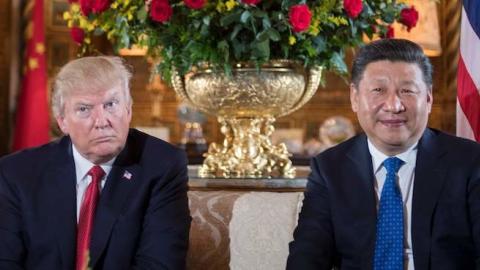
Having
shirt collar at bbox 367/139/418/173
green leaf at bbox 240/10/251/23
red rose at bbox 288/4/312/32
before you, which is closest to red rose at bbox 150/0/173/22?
green leaf at bbox 240/10/251/23

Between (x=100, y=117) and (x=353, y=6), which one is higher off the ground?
(x=353, y=6)

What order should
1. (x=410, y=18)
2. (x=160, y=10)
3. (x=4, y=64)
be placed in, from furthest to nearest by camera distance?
(x=4, y=64) < (x=410, y=18) < (x=160, y=10)

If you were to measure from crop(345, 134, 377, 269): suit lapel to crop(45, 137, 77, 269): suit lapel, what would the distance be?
639 mm

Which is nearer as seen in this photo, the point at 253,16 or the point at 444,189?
the point at 444,189

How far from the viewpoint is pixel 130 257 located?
187 cm

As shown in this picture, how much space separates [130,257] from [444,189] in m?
0.73

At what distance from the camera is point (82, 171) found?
Answer: 6.25 ft

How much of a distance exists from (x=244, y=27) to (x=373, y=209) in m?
0.97

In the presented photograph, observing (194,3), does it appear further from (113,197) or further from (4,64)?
(4,64)

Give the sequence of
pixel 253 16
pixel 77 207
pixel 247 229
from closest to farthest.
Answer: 1. pixel 77 207
2. pixel 247 229
3. pixel 253 16

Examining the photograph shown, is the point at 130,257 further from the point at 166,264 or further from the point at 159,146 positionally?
the point at 159,146

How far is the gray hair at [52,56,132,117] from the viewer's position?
1785mm

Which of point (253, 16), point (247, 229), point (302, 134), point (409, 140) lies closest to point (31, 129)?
point (302, 134)

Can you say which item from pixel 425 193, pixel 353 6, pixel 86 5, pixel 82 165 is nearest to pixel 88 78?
pixel 82 165
